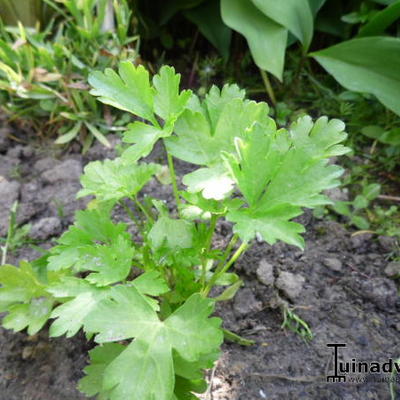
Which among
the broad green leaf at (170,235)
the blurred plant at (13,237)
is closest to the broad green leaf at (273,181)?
the broad green leaf at (170,235)

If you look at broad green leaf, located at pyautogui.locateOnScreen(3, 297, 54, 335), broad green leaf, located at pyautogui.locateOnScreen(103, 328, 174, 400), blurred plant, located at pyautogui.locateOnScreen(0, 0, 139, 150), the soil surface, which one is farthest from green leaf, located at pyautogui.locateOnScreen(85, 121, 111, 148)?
A: broad green leaf, located at pyautogui.locateOnScreen(103, 328, 174, 400)

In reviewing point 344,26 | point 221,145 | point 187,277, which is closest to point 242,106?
point 221,145

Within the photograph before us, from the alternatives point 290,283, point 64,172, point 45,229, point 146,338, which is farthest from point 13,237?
point 290,283

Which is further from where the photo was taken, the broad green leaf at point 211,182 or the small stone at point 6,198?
the small stone at point 6,198

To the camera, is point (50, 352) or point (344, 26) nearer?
point (50, 352)

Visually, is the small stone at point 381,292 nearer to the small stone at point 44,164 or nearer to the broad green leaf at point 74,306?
the broad green leaf at point 74,306

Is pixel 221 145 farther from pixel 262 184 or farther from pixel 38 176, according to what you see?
pixel 38 176

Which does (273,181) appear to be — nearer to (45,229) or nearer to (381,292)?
(381,292)

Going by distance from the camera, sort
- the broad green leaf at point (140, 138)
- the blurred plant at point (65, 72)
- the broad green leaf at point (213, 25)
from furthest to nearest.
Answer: the broad green leaf at point (213, 25) → the blurred plant at point (65, 72) → the broad green leaf at point (140, 138)
